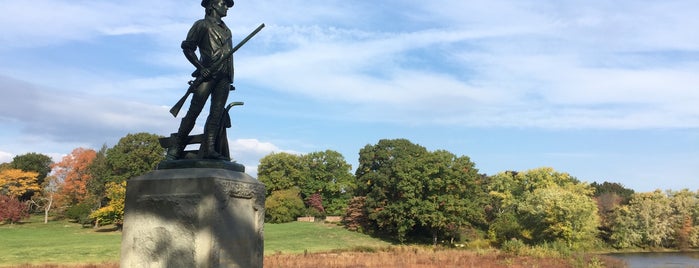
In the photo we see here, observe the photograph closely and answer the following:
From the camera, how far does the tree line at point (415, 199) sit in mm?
44938

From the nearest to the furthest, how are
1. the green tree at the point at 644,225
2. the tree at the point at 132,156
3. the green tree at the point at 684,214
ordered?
the green tree at the point at 644,225
the green tree at the point at 684,214
the tree at the point at 132,156

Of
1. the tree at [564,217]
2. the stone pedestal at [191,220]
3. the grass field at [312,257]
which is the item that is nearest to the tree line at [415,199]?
the tree at [564,217]

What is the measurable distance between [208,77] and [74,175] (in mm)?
66691

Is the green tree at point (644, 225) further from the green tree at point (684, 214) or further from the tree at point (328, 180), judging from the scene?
the tree at point (328, 180)

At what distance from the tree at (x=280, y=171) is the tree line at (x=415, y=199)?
15 centimetres

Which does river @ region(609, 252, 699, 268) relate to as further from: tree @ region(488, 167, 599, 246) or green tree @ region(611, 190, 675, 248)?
green tree @ region(611, 190, 675, 248)

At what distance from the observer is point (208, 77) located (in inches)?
218

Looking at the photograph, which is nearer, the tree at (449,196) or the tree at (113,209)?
the tree at (449,196)

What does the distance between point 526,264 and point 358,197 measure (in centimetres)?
3055

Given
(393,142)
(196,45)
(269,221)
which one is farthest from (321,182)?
(196,45)

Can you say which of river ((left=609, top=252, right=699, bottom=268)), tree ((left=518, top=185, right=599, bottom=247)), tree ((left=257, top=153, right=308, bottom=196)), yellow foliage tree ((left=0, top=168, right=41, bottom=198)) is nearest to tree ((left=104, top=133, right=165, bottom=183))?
yellow foliage tree ((left=0, top=168, right=41, bottom=198))

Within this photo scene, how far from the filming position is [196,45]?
5691mm

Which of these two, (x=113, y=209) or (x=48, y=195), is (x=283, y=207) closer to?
(x=113, y=209)

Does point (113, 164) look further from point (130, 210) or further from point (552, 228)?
point (130, 210)
